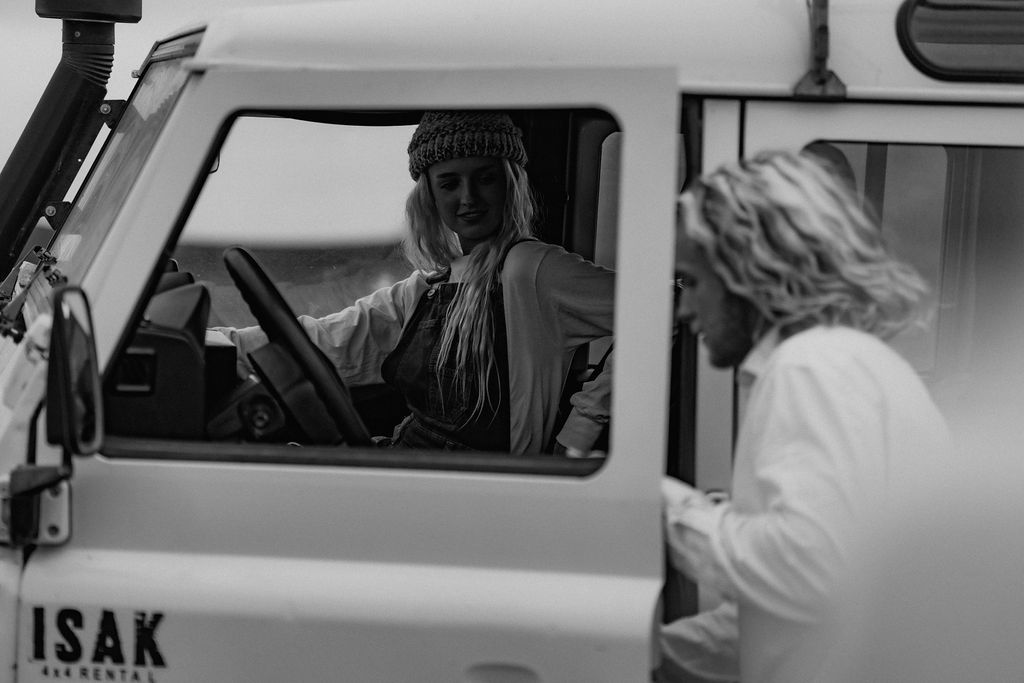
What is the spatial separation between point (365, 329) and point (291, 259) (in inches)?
28.8

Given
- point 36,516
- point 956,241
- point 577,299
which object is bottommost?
point 36,516

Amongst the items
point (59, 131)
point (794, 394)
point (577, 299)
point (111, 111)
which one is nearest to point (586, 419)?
point (577, 299)

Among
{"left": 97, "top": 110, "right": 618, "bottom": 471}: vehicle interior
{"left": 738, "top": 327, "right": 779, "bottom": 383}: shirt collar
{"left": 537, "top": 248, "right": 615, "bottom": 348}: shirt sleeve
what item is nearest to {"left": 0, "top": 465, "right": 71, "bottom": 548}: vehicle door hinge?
{"left": 97, "top": 110, "right": 618, "bottom": 471}: vehicle interior

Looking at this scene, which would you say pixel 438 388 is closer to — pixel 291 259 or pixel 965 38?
pixel 291 259

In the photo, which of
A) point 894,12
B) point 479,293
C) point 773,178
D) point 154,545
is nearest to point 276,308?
point 154,545

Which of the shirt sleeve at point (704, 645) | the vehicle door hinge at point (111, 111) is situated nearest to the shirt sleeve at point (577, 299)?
the shirt sleeve at point (704, 645)

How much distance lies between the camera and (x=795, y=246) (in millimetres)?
1886

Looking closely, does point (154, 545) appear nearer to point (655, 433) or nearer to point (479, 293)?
point (655, 433)

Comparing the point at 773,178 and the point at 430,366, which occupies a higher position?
the point at 773,178

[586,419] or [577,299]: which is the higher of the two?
[577,299]

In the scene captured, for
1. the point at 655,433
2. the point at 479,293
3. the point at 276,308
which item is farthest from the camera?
the point at 479,293

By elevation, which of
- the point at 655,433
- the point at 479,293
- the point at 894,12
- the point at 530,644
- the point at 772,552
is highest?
the point at 894,12

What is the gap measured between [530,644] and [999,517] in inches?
27.1

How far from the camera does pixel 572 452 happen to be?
109 inches
